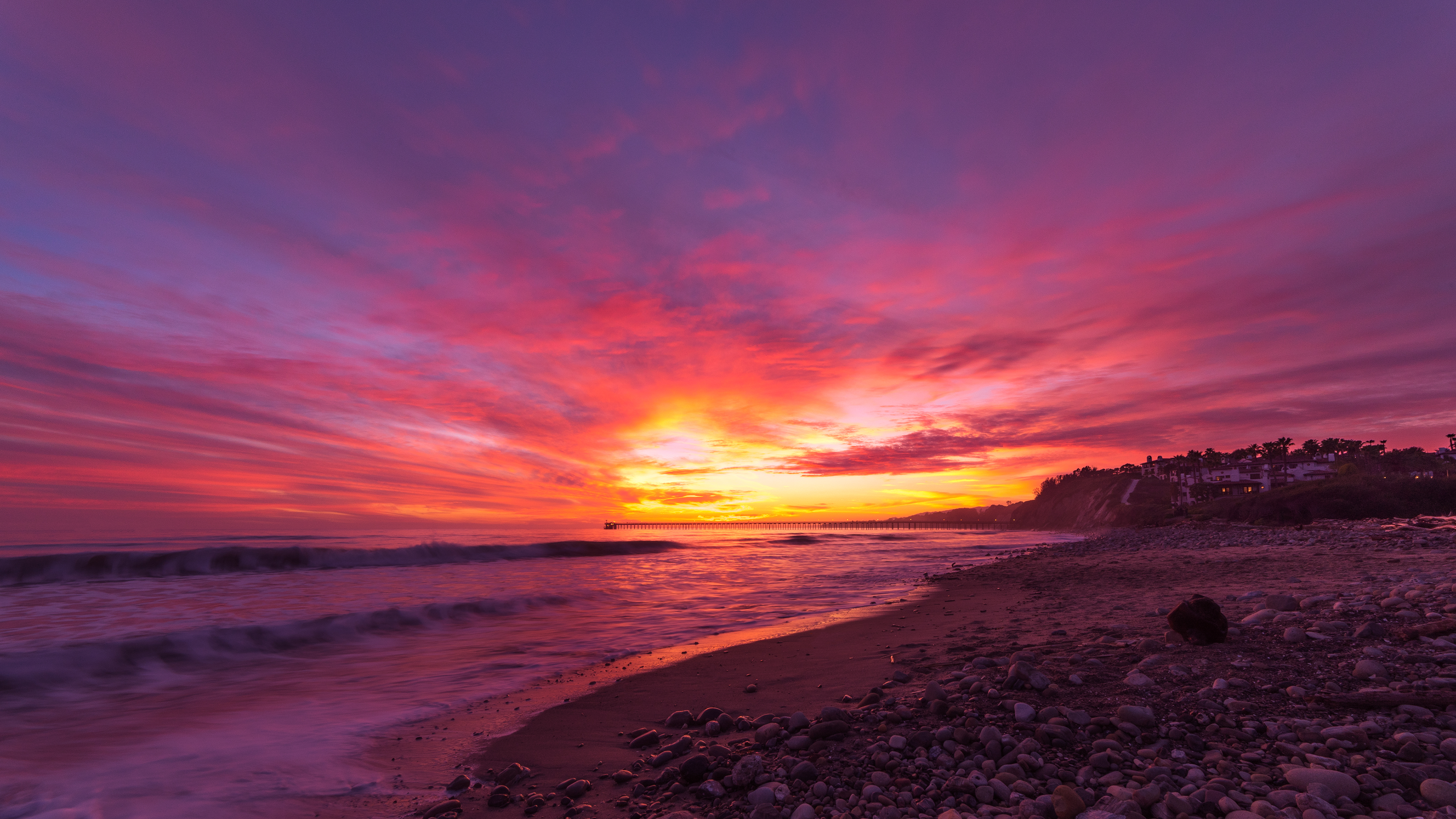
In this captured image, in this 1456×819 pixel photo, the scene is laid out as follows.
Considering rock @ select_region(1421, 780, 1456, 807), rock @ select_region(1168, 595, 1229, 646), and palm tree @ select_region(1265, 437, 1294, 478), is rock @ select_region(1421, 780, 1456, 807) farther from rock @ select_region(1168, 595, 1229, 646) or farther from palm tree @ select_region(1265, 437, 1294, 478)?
palm tree @ select_region(1265, 437, 1294, 478)

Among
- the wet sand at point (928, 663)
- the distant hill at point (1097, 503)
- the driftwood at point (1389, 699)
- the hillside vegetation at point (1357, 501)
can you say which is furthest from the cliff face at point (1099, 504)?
the driftwood at point (1389, 699)

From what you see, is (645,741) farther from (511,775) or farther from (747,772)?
(747,772)

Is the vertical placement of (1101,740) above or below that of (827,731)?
above

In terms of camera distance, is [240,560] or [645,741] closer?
[645,741]

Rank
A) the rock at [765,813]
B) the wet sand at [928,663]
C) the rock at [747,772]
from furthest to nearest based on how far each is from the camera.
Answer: the wet sand at [928,663]
the rock at [747,772]
the rock at [765,813]

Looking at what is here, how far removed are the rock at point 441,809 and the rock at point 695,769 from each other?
844 mm

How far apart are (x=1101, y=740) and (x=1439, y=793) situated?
154cm

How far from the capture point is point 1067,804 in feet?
10.2

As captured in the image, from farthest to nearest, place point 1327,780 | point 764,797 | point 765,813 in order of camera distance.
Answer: point 764,797 < point 765,813 < point 1327,780

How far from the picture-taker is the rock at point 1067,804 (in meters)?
3.12

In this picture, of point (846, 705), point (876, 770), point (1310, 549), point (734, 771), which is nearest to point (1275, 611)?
point (846, 705)

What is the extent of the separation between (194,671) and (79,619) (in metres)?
8.08

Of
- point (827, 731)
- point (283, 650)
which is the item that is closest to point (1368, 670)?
point (827, 731)

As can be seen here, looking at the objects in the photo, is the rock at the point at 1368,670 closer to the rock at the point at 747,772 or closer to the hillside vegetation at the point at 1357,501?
the rock at the point at 747,772
